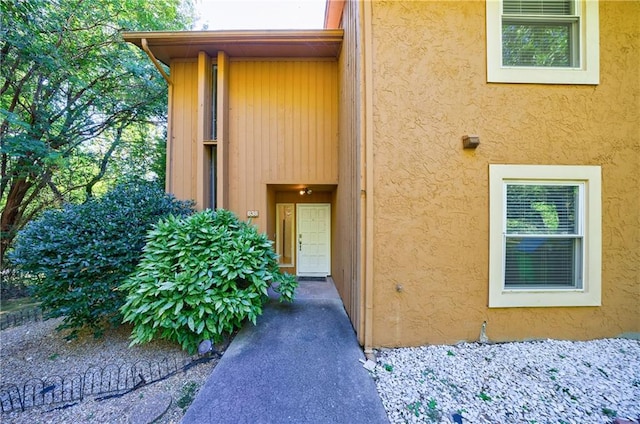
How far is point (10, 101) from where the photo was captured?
6.22m

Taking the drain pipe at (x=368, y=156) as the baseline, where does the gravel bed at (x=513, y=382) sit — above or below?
below

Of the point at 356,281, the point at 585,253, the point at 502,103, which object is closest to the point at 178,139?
the point at 356,281

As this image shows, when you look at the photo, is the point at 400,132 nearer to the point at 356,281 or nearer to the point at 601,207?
the point at 356,281

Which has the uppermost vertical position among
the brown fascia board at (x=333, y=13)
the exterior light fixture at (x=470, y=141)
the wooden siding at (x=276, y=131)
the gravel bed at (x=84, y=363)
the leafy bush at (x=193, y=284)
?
the brown fascia board at (x=333, y=13)

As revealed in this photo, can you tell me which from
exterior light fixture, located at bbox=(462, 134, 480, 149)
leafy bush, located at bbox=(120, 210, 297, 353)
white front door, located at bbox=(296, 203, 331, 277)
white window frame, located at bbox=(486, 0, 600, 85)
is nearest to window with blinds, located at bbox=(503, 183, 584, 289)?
exterior light fixture, located at bbox=(462, 134, 480, 149)

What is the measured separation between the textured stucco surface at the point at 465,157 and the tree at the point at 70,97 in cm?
761

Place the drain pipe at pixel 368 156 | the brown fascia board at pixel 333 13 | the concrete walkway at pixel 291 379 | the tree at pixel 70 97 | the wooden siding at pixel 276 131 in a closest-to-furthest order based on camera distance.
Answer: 1. the concrete walkway at pixel 291 379
2. the drain pipe at pixel 368 156
3. the brown fascia board at pixel 333 13
4. the wooden siding at pixel 276 131
5. the tree at pixel 70 97

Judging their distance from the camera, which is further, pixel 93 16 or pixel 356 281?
pixel 93 16

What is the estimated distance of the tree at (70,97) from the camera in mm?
5496

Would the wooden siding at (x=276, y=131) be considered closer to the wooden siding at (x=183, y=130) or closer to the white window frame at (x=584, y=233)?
the wooden siding at (x=183, y=130)

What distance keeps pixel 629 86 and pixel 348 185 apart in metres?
3.86

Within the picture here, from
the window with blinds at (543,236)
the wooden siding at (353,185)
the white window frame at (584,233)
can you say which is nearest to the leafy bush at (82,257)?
the wooden siding at (353,185)

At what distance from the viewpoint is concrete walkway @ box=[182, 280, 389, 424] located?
2.00 meters

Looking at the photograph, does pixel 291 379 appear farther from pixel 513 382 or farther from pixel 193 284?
pixel 513 382
